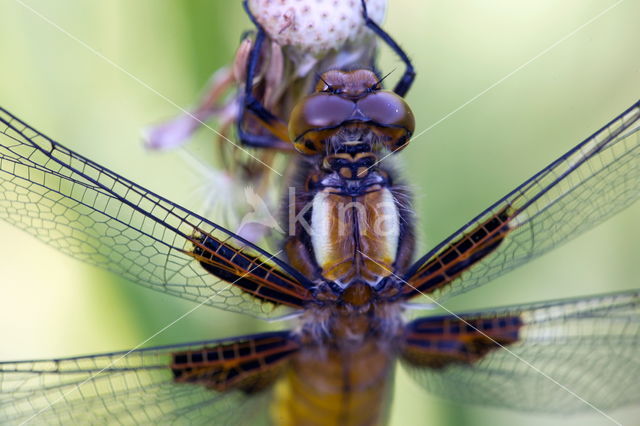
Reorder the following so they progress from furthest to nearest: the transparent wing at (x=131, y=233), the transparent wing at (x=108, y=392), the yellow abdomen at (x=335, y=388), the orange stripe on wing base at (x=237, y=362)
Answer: the yellow abdomen at (x=335, y=388) → the orange stripe on wing base at (x=237, y=362) → the transparent wing at (x=108, y=392) → the transparent wing at (x=131, y=233)

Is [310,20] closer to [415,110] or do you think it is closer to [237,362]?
[415,110]

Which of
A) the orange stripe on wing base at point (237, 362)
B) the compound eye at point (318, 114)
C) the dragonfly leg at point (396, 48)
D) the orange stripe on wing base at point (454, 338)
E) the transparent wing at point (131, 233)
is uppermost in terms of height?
the dragonfly leg at point (396, 48)

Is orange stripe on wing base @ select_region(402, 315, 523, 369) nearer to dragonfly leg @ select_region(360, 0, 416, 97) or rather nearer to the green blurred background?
the green blurred background

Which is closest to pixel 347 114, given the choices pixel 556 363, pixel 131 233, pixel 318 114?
pixel 318 114

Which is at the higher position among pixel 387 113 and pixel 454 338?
pixel 387 113

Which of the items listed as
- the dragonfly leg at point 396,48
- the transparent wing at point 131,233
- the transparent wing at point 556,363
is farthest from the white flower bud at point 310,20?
the transparent wing at point 556,363

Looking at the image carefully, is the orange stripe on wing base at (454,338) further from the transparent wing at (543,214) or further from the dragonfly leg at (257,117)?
the dragonfly leg at (257,117)

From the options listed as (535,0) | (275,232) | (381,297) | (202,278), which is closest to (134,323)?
(202,278)
